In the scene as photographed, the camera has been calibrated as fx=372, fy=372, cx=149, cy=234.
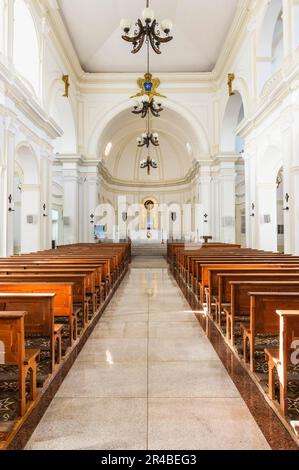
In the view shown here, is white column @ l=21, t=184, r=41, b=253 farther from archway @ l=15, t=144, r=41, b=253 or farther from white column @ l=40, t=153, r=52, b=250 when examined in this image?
white column @ l=40, t=153, r=52, b=250

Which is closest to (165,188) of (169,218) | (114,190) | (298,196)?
(169,218)

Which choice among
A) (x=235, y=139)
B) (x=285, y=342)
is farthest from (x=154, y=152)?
(x=285, y=342)

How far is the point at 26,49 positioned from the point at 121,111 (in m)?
6.95

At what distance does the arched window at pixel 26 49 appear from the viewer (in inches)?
438

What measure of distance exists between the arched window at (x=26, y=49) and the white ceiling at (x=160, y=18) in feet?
6.63

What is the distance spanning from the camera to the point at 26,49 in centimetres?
1155

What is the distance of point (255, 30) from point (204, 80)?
21.3 feet

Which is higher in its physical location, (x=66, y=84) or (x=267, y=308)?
(x=66, y=84)

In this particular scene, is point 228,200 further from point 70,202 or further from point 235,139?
point 70,202

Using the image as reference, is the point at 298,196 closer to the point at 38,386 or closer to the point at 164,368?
the point at 164,368

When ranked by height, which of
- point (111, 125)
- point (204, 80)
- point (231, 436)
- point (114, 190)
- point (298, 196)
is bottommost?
point (231, 436)

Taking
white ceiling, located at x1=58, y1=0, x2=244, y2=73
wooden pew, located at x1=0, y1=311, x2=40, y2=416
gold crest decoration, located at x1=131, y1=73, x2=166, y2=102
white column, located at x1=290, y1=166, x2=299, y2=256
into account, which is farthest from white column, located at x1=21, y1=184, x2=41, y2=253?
wooden pew, located at x1=0, y1=311, x2=40, y2=416

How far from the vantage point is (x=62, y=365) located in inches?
131

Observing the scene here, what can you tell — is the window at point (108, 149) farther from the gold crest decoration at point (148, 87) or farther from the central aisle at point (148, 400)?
the central aisle at point (148, 400)
